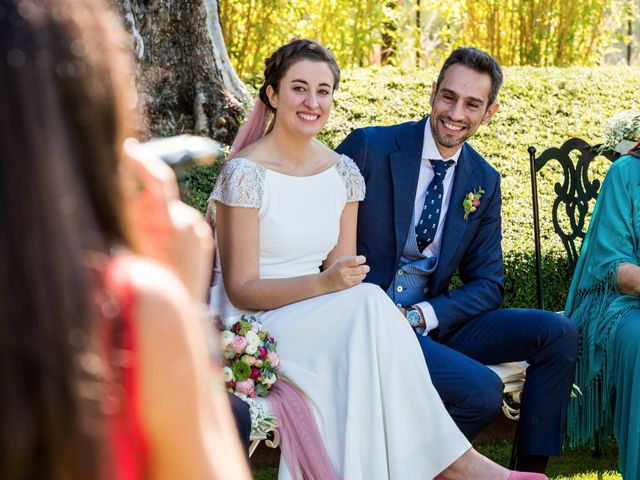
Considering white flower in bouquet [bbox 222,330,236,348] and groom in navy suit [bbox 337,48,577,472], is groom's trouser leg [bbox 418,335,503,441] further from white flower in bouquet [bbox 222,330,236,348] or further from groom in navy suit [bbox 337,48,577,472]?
white flower in bouquet [bbox 222,330,236,348]

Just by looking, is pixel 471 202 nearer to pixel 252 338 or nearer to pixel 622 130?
pixel 622 130

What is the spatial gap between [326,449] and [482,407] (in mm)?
655

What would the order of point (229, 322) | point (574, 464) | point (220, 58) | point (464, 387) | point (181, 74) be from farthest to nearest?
point (220, 58) < point (181, 74) < point (574, 464) < point (464, 387) < point (229, 322)

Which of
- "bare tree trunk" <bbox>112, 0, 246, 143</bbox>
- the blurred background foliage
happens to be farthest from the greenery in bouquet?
the blurred background foliage

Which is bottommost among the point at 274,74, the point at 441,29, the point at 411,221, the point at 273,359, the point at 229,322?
the point at 273,359

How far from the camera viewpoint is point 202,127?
6328 millimetres

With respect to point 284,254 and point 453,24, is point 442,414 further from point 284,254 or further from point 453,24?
point 453,24

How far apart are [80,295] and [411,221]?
311cm

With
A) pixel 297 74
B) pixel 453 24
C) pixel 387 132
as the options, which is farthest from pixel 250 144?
pixel 453 24

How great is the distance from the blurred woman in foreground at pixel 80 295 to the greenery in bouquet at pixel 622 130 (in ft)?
12.6

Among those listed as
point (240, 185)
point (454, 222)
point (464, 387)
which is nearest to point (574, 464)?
point (464, 387)

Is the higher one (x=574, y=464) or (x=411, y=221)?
(x=411, y=221)

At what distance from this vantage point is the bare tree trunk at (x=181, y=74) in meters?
6.32

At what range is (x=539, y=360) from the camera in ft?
12.5
